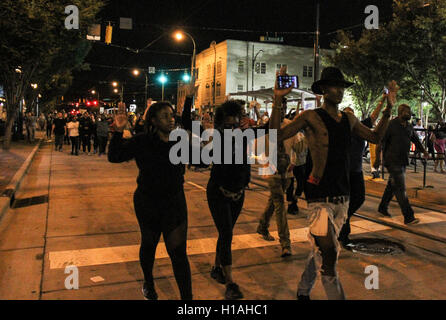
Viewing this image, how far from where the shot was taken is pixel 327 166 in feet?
11.2

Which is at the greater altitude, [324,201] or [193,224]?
[324,201]

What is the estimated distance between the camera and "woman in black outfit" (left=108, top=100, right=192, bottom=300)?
346 centimetres

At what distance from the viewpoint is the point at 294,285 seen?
437 centimetres

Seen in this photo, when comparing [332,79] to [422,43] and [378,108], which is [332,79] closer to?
[378,108]

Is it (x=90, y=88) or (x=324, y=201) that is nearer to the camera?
(x=324, y=201)

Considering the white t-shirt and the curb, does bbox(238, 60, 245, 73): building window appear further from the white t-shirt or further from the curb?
the curb

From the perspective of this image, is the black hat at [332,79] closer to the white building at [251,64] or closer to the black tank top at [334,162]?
the black tank top at [334,162]

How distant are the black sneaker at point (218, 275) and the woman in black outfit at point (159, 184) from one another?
0.94 m

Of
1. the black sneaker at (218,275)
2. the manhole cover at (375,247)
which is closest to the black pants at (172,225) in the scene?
the black sneaker at (218,275)

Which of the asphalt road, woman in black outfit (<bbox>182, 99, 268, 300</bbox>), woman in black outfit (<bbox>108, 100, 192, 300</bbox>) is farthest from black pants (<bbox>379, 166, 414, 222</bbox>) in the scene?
woman in black outfit (<bbox>108, 100, 192, 300</bbox>)
